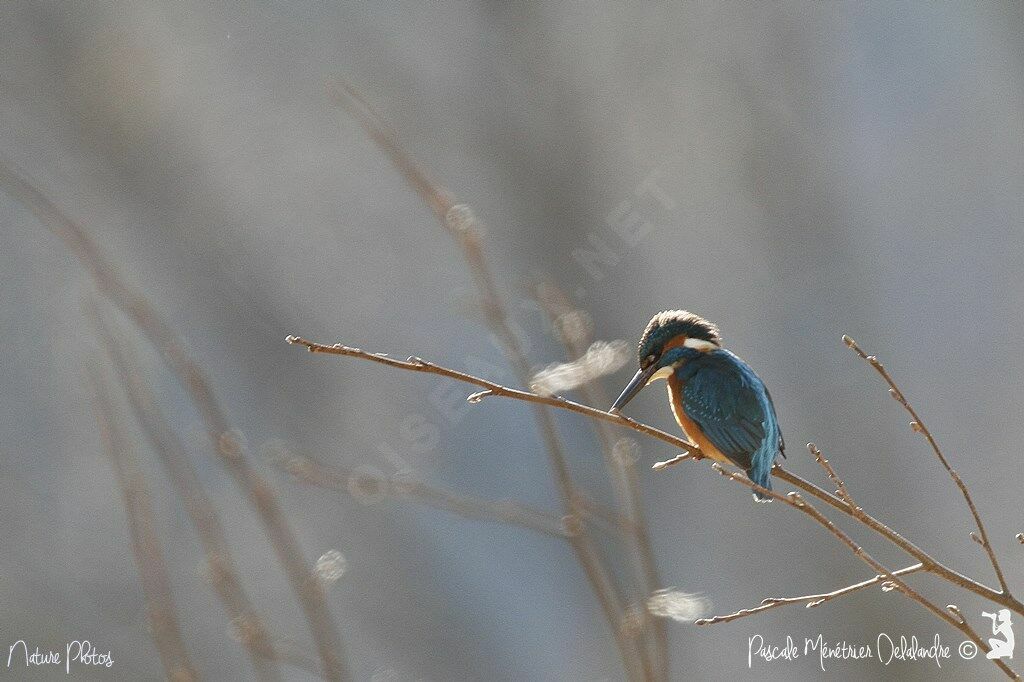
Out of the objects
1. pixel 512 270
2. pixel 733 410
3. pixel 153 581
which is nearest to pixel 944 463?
pixel 733 410

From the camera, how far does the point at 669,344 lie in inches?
43.1

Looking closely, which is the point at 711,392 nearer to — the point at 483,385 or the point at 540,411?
the point at 540,411

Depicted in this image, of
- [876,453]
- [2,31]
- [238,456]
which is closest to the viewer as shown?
[238,456]

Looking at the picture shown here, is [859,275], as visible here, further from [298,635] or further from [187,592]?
[187,592]

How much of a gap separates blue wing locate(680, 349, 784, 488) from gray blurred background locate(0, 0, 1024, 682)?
1.24 m

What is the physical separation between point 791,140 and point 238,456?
200cm

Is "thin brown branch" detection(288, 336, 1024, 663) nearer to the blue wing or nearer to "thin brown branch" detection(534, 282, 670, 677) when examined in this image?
"thin brown branch" detection(534, 282, 670, 677)

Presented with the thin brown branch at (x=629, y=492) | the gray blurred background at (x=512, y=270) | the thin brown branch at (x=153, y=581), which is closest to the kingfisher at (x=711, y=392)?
the thin brown branch at (x=629, y=492)

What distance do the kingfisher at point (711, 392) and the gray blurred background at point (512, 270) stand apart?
123 cm

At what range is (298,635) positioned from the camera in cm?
245

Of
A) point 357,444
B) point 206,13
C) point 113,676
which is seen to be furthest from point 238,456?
point 206,13

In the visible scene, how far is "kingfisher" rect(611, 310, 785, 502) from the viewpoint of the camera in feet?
3.34

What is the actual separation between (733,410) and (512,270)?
1520 mm

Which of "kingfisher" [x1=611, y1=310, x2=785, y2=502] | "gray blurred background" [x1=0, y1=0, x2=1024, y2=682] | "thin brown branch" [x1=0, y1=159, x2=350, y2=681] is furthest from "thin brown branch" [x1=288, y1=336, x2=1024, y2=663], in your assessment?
"gray blurred background" [x1=0, y1=0, x2=1024, y2=682]
